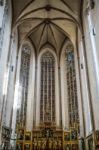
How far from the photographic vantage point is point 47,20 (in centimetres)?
2320

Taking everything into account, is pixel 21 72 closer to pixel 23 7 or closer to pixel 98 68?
pixel 23 7

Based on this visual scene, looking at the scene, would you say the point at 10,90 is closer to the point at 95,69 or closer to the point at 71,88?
the point at 71,88

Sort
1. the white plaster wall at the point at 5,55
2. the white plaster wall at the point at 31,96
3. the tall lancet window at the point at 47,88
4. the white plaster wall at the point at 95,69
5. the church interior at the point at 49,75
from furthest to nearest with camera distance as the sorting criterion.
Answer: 1. the tall lancet window at the point at 47,88
2. the white plaster wall at the point at 31,96
3. the church interior at the point at 49,75
4. the white plaster wall at the point at 5,55
5. the white plaster wall at the point at 95,69

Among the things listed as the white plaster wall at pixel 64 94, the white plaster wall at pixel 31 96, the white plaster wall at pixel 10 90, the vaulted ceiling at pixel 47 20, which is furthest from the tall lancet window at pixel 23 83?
the white plaster wall at pixel 64 94

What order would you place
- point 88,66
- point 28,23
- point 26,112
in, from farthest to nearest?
point 28,23, point 26,112, point 88,66

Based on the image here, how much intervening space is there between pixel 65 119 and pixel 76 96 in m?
2.95

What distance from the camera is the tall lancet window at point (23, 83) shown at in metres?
21.0

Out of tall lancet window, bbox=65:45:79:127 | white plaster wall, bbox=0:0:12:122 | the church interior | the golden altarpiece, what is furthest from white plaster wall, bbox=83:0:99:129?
white plaster wall, bbox=0:0:12:122

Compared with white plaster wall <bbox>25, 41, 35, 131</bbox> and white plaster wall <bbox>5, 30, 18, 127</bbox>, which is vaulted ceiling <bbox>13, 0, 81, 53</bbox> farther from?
white plaster wall <bbox>5, 30, 18, 127</bbox>

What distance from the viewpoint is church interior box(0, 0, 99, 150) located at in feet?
54.0

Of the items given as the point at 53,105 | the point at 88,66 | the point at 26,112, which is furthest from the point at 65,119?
the point at 88,66

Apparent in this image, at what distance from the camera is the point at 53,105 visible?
22641 mm

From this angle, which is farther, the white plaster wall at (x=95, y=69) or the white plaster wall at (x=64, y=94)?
the white plaster wall at (x=64, y=94)

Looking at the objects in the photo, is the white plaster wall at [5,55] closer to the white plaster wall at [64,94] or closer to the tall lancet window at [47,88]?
the tall lancet window at [47,88]
